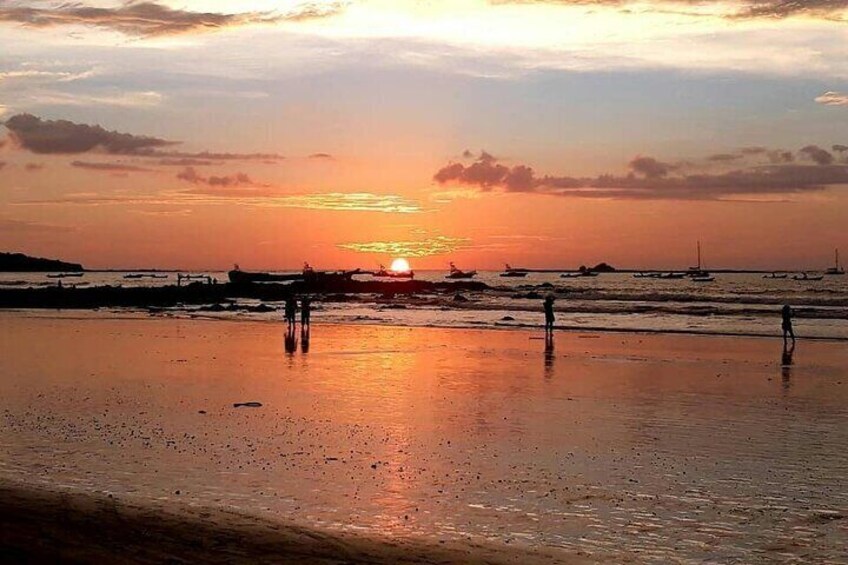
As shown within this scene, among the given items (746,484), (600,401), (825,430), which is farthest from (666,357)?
(746,484)

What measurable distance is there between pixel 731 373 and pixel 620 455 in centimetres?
1497

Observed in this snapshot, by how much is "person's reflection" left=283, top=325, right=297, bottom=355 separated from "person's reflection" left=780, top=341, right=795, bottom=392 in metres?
18.0

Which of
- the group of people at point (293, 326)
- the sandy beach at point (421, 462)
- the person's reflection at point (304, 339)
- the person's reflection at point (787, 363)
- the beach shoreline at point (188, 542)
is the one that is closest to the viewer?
the beach shoreline at point (188, 542)

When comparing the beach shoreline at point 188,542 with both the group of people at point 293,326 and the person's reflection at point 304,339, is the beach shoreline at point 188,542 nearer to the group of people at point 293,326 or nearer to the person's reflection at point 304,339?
the person's reflection at point 304,339

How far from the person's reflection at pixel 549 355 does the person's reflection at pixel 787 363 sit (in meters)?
7.03

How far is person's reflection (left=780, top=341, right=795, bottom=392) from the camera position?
2666 centimetres

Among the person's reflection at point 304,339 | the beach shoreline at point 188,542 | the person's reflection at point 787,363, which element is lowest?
the person's reflection at point 787,363

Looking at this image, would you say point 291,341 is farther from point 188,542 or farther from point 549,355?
point 188,542

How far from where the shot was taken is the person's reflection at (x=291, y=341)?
3616 centimetres

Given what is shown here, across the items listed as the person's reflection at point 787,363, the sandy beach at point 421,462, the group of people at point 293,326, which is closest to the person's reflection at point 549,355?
the sandy beach at point 421,462

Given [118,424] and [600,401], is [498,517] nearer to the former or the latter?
[118,424]

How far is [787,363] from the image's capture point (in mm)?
32500

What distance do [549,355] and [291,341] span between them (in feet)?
40.6

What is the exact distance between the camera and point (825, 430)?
1827 centimetres
